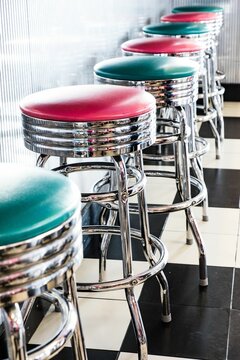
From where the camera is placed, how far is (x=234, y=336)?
2270mm

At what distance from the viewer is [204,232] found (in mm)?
3111

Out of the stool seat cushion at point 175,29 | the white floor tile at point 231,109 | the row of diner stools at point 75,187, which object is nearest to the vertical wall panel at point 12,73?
the row of diner stools at point 75,187

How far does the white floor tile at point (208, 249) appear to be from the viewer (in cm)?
283

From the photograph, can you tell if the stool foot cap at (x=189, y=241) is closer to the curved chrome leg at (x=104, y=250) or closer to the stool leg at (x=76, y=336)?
the curved chrome leg at (x=104, y=250)

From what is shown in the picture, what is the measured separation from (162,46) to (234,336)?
1291 mm

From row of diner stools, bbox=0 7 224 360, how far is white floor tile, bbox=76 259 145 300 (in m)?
0.07

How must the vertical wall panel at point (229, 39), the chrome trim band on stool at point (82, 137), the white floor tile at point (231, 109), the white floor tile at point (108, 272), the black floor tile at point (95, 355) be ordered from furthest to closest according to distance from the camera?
the vertical wall panel at point (229, 39) → the white floor tile at point (231, 109) → the white floor tile at point (108, 272) → the black floor tile at point (95, 355) → the chrome trim band on stool at point (82, 137)

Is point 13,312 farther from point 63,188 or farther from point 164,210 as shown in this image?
point 164,210

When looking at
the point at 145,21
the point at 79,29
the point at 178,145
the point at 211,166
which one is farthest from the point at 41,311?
the point at 145,21

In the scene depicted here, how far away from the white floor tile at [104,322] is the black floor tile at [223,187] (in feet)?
3.70

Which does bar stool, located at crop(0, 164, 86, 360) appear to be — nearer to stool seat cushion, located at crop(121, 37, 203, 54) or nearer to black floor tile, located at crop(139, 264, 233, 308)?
black floor tile, located at crop(139, 264, 233, 308)

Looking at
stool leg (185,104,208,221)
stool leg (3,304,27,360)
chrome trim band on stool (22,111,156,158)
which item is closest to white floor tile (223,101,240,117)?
stool leg (185,104,208,221)

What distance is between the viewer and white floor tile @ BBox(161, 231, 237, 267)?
2826 mm

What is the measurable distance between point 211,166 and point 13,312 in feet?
9.84
